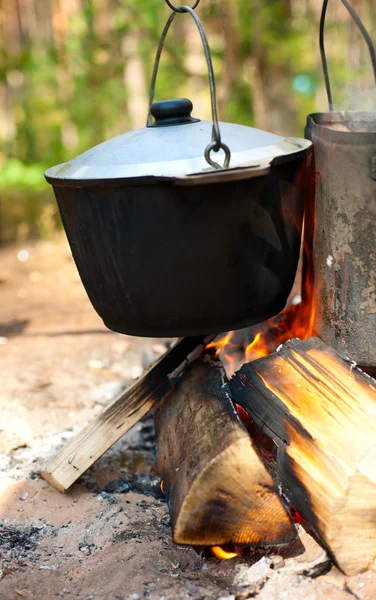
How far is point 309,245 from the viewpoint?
7.40 feet

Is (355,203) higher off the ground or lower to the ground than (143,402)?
higher

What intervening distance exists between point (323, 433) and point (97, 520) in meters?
0.86

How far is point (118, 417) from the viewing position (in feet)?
7.67

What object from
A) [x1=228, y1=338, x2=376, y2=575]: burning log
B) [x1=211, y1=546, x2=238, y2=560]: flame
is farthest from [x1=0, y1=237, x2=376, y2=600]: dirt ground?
[x1=228, y1=338, x2=376, y2=575]: burning log

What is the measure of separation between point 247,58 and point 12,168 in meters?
4.40

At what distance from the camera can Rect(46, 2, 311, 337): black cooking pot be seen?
179 cm

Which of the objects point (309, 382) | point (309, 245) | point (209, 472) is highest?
point (309, 245)

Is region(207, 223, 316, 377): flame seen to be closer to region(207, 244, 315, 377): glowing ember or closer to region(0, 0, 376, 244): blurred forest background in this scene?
region(207, 244, 315, 377): glowing ember

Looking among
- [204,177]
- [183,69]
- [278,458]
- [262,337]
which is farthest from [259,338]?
[183,69]

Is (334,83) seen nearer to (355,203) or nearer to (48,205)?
(48,205)

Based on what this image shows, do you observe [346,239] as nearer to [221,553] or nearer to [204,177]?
[204,177]

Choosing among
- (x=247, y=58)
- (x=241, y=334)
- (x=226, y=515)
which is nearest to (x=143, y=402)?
(x=241, y=334)

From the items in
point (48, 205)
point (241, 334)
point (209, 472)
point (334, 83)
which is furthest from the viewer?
point (334, 83)

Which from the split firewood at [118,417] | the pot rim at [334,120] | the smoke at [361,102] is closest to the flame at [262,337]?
the split firewood at [118,417]
